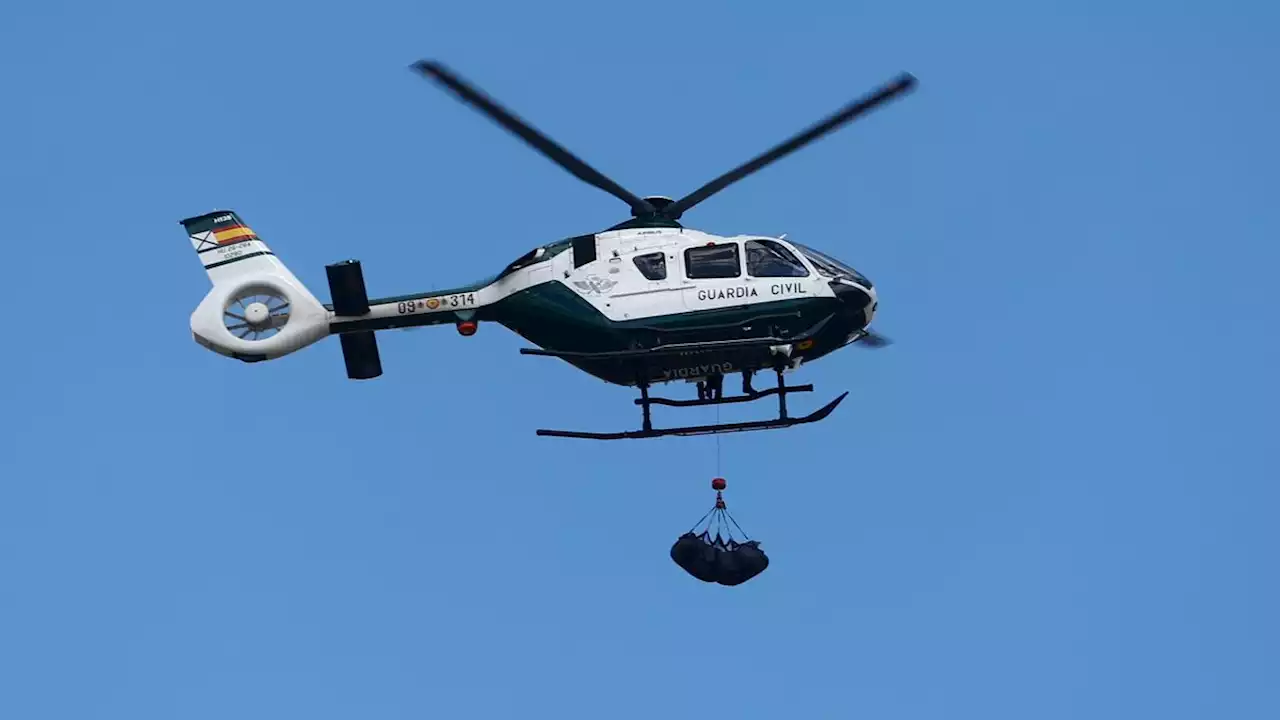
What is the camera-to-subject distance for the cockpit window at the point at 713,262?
1656 centimetres

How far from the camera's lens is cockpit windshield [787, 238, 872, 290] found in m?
16.6

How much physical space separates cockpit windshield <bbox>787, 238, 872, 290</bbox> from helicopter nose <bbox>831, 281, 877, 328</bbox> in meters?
0.10

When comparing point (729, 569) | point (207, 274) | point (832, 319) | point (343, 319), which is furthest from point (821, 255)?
point (207, 274)

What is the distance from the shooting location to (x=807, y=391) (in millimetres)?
16641

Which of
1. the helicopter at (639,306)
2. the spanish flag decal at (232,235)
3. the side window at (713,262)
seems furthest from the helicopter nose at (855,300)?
the spanish flag decal at (232,235)

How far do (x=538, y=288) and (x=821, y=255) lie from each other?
2707mm

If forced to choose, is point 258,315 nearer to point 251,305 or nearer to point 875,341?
point 251,305

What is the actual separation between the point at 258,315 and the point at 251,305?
175 millimetres

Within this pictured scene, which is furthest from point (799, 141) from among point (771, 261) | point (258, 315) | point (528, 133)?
point (258, 315)

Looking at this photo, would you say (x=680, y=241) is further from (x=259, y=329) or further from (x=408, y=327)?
(x=259, y=329)

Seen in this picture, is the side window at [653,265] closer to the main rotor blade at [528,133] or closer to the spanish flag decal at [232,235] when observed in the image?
the main rotor blade at [528,133]

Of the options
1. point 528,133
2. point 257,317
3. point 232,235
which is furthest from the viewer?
point 232,235

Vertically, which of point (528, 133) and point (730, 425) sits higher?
point (528, 133)

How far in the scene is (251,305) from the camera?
57.2 feet
